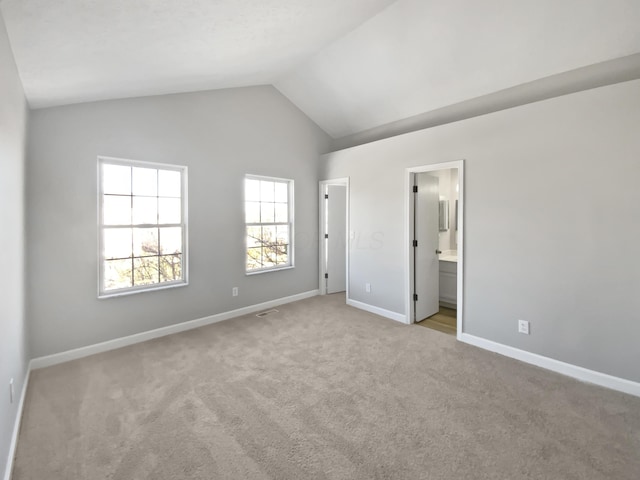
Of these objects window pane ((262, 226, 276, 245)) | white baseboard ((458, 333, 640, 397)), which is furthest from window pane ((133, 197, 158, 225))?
white baseboard ((458, 333, 640, 397))

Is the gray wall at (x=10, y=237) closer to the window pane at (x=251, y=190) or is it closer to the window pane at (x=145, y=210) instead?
the window pane at (x=145, y=210)

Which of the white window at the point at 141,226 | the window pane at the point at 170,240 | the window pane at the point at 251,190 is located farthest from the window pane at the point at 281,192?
the window pane at the point at 170,240

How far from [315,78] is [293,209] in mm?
1971

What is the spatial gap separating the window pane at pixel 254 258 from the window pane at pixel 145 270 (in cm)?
126

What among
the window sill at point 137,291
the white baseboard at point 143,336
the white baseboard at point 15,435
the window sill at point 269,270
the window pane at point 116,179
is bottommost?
the white baseboard at point 15,435

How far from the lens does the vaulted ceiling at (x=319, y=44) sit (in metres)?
1.67

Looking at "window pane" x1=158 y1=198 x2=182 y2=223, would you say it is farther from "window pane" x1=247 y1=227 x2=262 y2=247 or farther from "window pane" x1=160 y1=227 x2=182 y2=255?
"window pane" x1=247 y1=227 x2=262 y2=247

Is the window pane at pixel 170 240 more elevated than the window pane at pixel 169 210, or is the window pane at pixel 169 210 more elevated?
the window pane at pixel 169 210

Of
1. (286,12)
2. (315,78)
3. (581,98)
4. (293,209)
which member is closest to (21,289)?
(286,12)

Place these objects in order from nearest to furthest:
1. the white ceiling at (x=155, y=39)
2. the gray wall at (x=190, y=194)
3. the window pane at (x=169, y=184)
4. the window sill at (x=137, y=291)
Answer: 1. the white ceiling at (x=155, y=39)
2. the gray wall at (x=190, y=194)
3. the window sill at (x=137, y=291)
4. the window pane at (x=169, y=184)

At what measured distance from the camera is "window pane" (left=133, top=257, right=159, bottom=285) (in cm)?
338

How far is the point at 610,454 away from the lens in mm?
1739

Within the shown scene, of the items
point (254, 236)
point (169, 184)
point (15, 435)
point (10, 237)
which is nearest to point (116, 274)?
point (169, 184)

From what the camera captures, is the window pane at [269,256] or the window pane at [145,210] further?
the window pane at [269,256]
